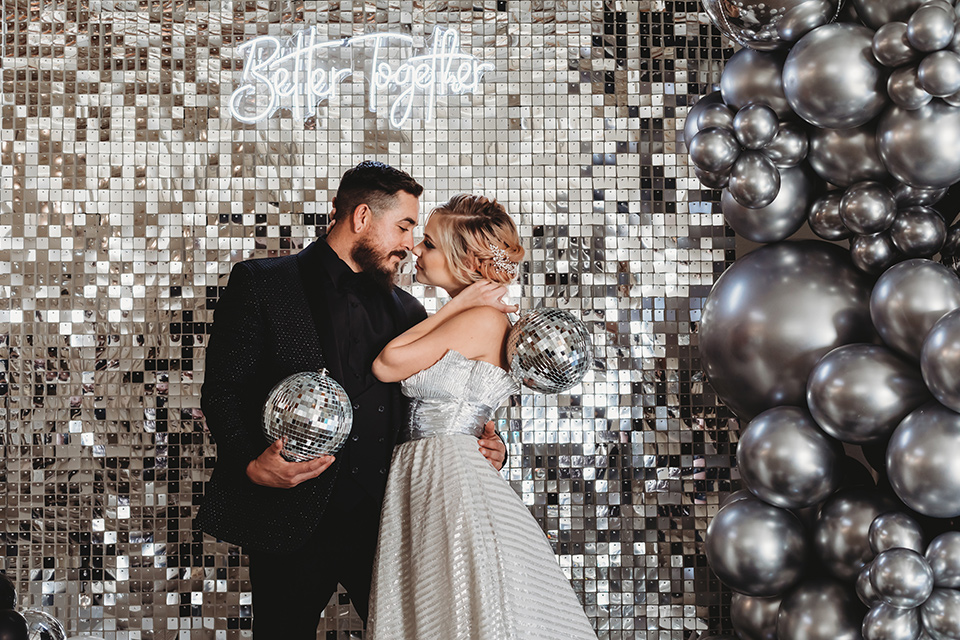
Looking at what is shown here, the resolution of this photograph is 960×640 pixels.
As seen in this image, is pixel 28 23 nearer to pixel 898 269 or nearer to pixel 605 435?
pixel 605 435

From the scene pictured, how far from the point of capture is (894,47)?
148 cm

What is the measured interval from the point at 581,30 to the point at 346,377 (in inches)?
70.3

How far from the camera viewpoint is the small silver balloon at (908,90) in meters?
1.45

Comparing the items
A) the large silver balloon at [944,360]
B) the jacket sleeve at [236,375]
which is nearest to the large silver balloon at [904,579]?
the large silver balloon at [944,360]

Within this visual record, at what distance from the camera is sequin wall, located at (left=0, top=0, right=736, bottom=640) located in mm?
3213

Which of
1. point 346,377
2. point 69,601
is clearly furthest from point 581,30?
point 69,601

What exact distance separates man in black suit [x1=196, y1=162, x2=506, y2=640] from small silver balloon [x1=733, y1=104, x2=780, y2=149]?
43.8 inches

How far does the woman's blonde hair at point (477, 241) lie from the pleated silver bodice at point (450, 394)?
25 cm

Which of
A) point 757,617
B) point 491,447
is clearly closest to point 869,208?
point 757,617

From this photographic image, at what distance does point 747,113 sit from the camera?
1.62 m

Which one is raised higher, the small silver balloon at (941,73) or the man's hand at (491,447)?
the small silver balloon at (941,73)

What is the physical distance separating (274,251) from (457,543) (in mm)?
1660

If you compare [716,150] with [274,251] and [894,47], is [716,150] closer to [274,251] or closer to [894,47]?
[894,47]

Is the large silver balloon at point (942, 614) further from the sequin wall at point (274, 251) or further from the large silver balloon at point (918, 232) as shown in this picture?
the sequin wall at point (274, 251)
